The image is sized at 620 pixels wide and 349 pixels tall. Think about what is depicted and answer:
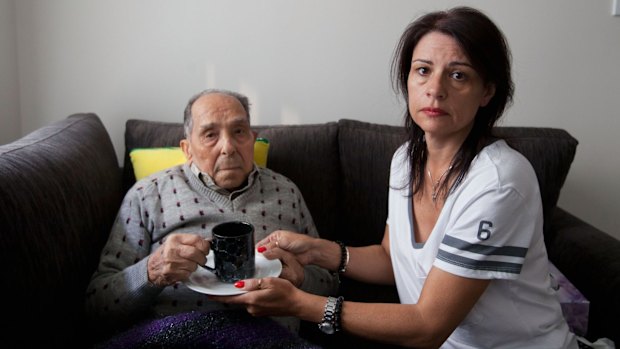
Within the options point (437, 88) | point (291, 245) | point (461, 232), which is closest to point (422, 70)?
point (437, 88)

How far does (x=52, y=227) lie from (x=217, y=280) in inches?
15.5

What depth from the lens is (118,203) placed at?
158 cm

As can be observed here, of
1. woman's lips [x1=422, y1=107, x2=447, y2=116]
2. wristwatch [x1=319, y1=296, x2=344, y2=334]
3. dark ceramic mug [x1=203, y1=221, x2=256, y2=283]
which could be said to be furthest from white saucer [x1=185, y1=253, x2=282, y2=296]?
woman's lips [x1=422, y1=107, x2=447, y2=116]

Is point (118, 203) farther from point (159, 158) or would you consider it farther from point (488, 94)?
point (488, 94)

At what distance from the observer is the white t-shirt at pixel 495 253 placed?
1.01 metres

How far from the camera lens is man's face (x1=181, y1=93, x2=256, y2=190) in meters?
1.45

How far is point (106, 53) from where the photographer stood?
200cm

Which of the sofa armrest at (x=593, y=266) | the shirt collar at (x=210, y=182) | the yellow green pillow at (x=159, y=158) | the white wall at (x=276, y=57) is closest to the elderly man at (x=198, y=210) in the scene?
the shirt collar at (x=210, y=182)

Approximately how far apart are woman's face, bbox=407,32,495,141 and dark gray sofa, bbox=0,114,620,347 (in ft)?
2.07

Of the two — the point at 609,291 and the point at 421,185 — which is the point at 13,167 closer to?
the point at 421,185

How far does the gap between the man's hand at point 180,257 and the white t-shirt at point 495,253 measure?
50cm

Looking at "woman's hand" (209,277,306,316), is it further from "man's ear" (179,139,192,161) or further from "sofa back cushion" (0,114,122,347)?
"man's ear" (179,139,192,161)

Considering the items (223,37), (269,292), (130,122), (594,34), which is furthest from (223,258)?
(594,34)

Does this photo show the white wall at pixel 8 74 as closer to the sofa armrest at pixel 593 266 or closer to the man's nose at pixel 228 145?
the man's nose at pixel 228 145
